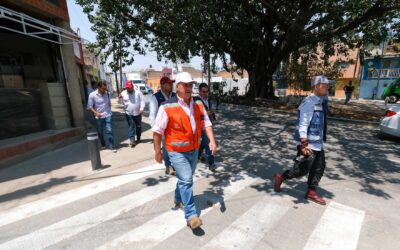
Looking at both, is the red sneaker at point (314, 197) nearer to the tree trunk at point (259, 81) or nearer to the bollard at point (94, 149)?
the bollard at point (94, 149)

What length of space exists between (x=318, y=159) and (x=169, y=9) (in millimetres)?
12178

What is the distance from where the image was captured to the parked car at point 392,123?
25.2ft

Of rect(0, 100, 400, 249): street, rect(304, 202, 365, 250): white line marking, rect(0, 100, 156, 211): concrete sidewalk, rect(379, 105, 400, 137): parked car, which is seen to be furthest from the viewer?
rect(379, 105, 400, 137): parked car

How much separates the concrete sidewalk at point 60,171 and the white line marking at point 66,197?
0.67 ft

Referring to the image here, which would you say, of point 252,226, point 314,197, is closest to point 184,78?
point 252,226

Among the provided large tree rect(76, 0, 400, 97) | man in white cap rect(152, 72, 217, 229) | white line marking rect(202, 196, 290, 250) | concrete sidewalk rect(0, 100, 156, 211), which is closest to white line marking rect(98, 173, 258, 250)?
man in white cap rect(152, 72, 217, 229)

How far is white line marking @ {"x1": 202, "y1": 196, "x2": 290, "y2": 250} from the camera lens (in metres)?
2.89

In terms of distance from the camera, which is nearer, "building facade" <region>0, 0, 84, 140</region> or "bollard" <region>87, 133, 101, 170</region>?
"bollard" <region>87, 133, 101, 170</region>

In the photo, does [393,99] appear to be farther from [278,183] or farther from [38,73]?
[38,73]

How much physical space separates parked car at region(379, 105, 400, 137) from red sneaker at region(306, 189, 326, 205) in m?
5.63

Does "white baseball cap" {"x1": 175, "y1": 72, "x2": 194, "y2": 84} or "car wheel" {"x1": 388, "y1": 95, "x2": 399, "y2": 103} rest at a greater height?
"white baseball cap" {"x1": 175, "y1": 72, "x2": 194, "y2": 84}

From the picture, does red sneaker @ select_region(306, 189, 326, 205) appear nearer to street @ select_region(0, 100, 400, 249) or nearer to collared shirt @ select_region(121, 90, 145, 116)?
street @ select_region(0, 100, 400, 249)

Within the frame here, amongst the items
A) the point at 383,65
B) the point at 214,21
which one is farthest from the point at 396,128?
the point at 383,65

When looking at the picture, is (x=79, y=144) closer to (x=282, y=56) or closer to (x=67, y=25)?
(x=67, y=25)
